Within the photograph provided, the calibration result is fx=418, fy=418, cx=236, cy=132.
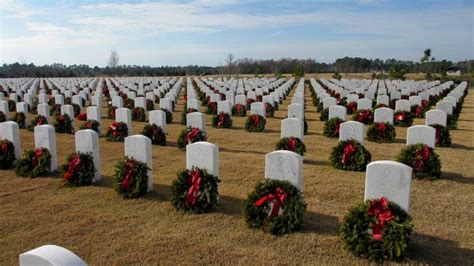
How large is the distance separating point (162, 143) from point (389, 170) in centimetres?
837

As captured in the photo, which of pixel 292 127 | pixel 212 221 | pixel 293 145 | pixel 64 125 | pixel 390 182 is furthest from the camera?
pixel 64 125

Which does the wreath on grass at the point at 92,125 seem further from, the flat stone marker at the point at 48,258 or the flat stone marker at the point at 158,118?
the flat stone marker at the point at 48,258

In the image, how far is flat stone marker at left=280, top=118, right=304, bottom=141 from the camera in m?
10.8

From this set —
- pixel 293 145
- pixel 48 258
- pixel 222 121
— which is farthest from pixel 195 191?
pixel 222 121

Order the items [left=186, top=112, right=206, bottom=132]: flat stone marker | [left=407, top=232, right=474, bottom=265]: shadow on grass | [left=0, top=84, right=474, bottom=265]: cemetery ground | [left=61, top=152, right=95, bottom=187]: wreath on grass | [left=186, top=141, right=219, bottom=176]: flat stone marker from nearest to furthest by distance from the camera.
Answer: [left=407, top=232, right=474, bottom=265]: shadow on grass < [left=0, top=84, right=474, bottom=265]: cemetery ground < [left=186, top=141, right=219, bottom=176]: flat stone marker < [left=61, top=152, right=95, bottom=187]: wreath on grass < [left=186, top=112, right=206, bottom=132]: flat stone marker

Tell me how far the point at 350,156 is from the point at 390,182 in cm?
397

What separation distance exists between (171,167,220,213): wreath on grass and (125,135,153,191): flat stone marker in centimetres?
118

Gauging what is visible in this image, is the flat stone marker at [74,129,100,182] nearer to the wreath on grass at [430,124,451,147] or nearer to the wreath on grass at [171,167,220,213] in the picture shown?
the wreath on grass at [171,167,220,213]

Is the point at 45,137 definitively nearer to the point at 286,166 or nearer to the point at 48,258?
the point at 286,166

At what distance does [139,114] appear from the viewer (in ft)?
59.3

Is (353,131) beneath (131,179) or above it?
above

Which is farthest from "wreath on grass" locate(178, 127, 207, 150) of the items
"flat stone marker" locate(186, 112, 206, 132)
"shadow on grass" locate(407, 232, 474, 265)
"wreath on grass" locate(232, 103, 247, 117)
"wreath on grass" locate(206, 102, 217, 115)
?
"wreath on grass" locate(206, 102, 217, 115)

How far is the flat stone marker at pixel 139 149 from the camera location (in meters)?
8.16

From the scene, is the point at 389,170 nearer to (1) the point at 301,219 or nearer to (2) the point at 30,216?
(1) the point at 301,219
